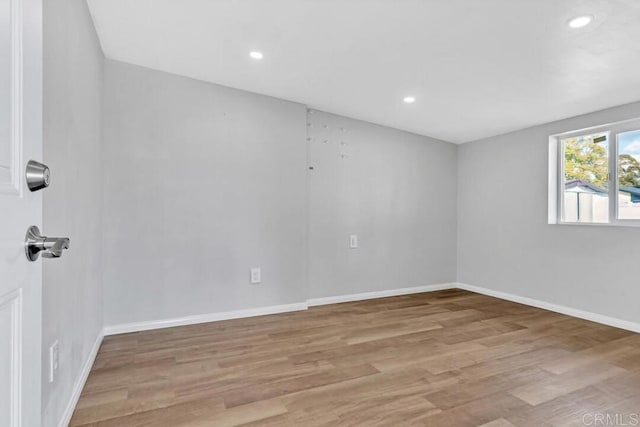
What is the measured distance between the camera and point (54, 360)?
1.42m

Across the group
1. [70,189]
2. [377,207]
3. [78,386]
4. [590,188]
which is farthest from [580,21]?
[78,386]

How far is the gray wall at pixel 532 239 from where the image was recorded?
2.97m

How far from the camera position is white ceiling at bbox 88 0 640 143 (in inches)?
74.2

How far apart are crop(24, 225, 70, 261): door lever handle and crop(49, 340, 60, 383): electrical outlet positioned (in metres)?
0.96

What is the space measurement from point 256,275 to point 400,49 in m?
2.21

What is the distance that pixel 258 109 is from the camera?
10.5ft

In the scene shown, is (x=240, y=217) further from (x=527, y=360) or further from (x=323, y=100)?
(x=527, y=360)

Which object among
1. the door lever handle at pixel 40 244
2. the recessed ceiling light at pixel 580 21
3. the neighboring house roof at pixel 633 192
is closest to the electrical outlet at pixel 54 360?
the door lever handle at pixel 40 244

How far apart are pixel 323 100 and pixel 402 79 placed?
0.84 meters

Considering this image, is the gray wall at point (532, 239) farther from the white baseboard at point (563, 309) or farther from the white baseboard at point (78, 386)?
the white baseboard at point (78, 386)

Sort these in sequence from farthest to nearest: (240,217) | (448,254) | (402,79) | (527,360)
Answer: (448,254) → (240,217) → (402,79) → (527,360)

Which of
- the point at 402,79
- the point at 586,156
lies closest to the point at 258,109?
the point at 402,79
